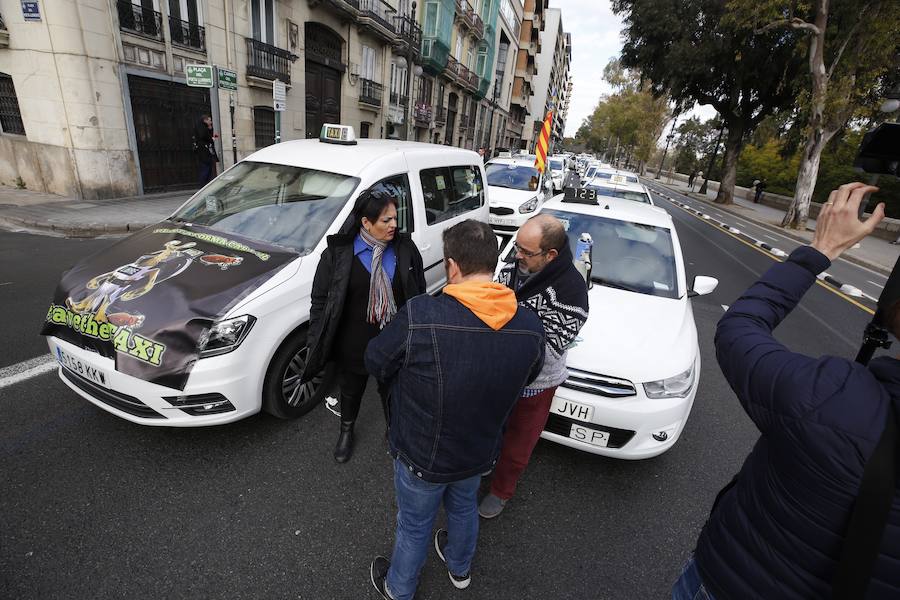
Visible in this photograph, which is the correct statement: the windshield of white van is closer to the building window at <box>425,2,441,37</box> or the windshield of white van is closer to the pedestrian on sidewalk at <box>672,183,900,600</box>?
the pedestrian on sidewalk at <box>672,183,900,600</box>

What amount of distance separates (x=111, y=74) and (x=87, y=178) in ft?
7.68

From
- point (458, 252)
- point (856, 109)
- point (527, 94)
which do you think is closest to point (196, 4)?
point (458, 252)

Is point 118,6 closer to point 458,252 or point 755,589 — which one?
point 458,252

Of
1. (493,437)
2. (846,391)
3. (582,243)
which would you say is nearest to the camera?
(846,391)

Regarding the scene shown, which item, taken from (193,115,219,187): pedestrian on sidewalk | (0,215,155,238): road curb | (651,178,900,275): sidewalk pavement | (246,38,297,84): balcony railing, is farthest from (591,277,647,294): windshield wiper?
(246,38,297,84): balcony railing

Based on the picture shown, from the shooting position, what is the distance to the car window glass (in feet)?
12.7

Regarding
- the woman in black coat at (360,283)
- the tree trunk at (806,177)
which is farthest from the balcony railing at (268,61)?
the tree trunk at (806,177)

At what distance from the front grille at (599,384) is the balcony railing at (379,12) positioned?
1960cm

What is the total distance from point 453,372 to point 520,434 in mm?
1202

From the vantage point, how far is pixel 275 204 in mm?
3607

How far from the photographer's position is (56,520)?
7.50 feet

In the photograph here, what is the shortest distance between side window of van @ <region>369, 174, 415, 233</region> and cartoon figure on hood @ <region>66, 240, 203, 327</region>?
64.6 inches

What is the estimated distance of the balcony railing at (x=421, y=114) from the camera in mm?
25766

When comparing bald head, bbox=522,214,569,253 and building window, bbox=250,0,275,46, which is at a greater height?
building window, bbox=250,0,275,46
